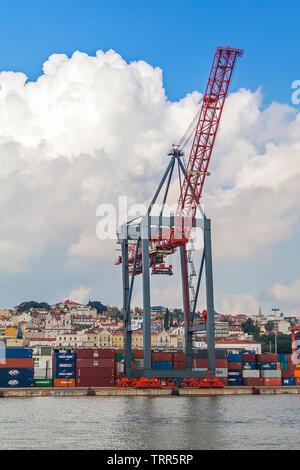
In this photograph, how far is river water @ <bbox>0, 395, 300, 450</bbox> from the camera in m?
30.0

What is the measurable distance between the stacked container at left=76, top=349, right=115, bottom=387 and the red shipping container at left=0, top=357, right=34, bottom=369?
446 centimetres

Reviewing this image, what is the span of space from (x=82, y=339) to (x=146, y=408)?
110m

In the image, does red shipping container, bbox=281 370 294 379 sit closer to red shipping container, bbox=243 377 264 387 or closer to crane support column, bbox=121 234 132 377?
red shipping container, bbox=243 377 264 387

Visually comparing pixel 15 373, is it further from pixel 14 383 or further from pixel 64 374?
pixel 64 374

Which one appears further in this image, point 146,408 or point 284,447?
point 146,408

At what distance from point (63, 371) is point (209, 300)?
15.1 metres

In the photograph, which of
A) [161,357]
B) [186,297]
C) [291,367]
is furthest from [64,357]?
[291,367]

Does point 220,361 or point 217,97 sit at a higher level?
point 217,97

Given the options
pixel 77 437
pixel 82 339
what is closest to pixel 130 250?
pixel 77 437

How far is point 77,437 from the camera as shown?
105ft

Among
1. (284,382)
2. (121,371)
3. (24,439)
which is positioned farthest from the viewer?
(284,382)

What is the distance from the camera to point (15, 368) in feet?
199

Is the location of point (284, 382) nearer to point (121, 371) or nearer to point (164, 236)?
point (121, 371)

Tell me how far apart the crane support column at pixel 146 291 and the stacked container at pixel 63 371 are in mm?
9986
